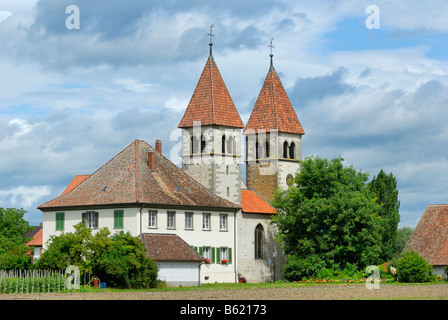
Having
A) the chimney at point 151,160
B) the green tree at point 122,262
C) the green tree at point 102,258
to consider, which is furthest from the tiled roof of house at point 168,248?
the chimney at point 151,160

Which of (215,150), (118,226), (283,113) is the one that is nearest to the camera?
(118,226)

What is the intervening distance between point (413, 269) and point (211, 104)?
76.8ft

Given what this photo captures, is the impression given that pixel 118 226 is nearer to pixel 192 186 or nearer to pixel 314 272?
pixel 192 186

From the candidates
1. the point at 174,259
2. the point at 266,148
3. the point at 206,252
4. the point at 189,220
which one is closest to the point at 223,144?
the point at 189,220

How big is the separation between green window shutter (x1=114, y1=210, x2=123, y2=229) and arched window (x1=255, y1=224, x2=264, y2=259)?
1641 centimetres

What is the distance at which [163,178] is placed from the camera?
68.0 metres

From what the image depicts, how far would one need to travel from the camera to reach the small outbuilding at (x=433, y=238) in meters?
65.4

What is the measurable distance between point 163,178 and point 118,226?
5938mm

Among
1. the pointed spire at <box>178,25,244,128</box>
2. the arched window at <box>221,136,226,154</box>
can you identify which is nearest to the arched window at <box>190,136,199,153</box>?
the pointed spire at <box>178,25,244,128</box>

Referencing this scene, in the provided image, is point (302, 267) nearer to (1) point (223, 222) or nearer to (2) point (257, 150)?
(1) point (223, 222)

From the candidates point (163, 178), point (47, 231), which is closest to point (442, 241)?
point (163, 178)

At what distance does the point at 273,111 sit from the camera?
8631 centimetres

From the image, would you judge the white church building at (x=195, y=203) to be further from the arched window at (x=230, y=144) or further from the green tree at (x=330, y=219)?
the green tree at (x=330, y=219)
